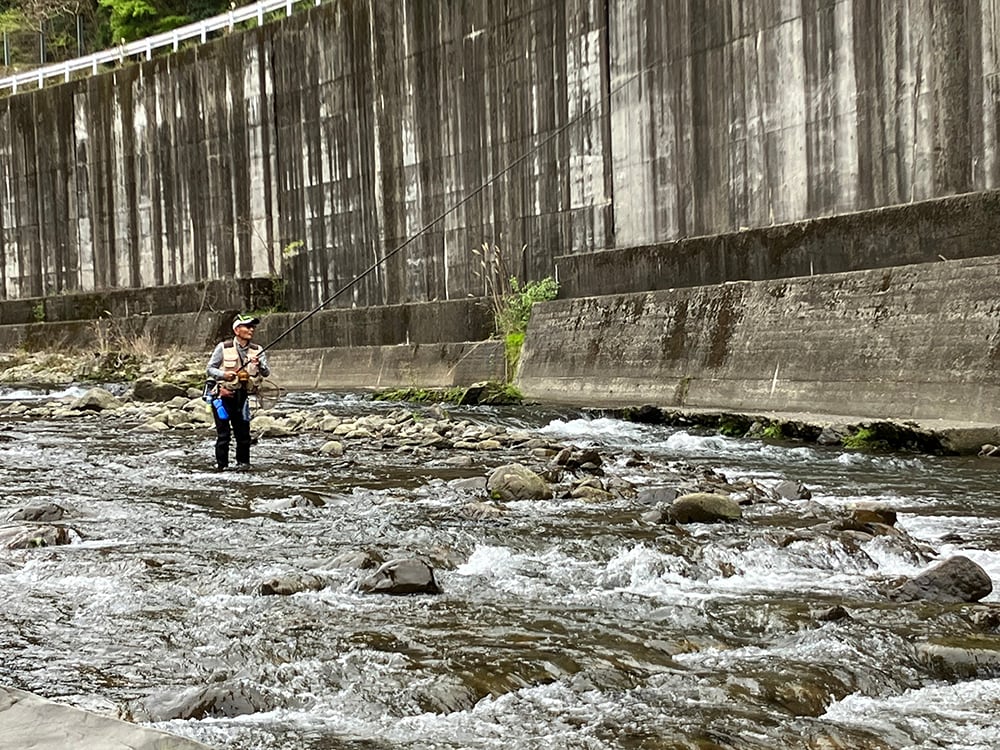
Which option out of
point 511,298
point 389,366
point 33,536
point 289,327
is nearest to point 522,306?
point 511,298

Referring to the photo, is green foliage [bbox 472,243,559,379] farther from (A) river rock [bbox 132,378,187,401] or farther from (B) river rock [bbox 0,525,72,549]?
(B) river rock [bbox 0,525,72,549]

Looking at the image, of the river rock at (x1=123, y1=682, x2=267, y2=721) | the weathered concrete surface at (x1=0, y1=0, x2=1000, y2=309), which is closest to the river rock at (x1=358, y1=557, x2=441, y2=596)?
the river rock at (x1=123, y1=682, x2=267, y2=721)

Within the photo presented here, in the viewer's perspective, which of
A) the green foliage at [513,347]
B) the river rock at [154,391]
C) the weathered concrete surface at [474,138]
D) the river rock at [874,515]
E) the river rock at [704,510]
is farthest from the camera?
the river rock at [154,391]

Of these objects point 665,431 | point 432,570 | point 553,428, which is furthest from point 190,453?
point 432,570

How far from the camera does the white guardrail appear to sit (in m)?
21.8

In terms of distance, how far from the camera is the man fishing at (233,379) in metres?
9.34

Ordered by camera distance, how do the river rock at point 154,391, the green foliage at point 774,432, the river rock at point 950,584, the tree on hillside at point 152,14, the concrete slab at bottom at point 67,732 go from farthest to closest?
the tree on hillside at point 152,14 → the river rock at point 154,391 → the green foliage at point 774,432 → the river rock at point 950,584 → the concrete slab at bottom at point 67,732

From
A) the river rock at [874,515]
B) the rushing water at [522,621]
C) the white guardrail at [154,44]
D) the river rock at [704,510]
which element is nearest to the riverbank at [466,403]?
the rushing water at [522,621]

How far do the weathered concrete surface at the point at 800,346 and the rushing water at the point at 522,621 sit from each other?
105 cm

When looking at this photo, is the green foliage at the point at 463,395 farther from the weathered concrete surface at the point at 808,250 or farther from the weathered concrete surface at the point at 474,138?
the weathered concrete surface at the point at 474,138

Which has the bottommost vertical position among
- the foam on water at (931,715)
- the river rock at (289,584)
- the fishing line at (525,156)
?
the foam on water at (931,715)

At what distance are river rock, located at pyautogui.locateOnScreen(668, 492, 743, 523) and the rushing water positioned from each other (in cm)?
16

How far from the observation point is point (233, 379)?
934cm

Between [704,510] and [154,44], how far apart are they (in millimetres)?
21592
